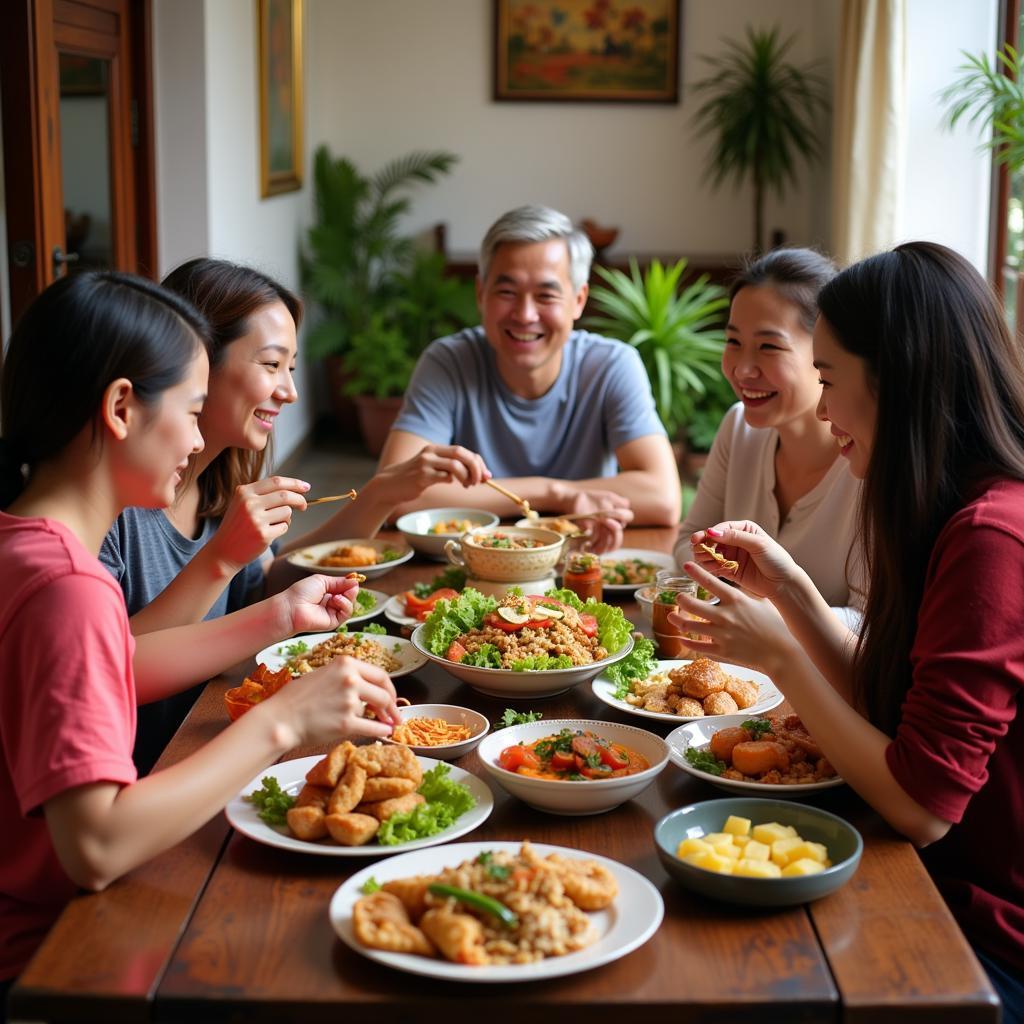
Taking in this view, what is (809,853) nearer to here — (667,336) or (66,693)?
(66,693)

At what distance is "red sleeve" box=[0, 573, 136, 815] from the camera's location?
121 cm

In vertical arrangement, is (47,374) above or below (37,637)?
above

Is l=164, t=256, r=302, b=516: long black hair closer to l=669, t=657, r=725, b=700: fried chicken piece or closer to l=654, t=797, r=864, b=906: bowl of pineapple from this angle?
l=669, t=657, r=725, b=700: fried chicken piece

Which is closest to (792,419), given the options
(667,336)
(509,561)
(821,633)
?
(509,561)

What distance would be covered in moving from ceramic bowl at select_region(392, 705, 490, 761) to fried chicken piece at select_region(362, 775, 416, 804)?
0.36 ft

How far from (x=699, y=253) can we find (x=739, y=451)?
18.6 ft

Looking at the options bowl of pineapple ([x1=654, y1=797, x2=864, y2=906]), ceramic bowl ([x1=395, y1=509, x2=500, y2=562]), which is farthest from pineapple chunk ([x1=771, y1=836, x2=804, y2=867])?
ceramic bowl ([x1=395, y1=509, x2=500, y2=562])

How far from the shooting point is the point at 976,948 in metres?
1.45

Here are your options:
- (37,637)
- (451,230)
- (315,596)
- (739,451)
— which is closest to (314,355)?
(451,230)

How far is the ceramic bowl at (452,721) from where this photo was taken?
1.53 m

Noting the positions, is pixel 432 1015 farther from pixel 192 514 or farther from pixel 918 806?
pixel 192 514

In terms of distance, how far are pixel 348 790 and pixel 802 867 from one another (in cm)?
47

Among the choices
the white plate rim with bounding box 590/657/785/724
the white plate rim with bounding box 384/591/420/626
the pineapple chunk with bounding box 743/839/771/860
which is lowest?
the white plate rim with bounding box 384/591/420/626

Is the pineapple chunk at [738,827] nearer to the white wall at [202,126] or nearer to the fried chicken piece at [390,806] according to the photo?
the fried chicken piece at [390,806]
